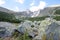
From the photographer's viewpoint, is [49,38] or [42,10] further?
[42,10]

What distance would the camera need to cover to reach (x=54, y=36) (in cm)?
572

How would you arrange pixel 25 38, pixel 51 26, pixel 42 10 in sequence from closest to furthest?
pixel 25 38, pixel 51 26, pixel 42 10

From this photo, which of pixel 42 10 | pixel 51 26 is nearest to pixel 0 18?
pixel 51 26

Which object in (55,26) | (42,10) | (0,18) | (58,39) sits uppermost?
(42,10)

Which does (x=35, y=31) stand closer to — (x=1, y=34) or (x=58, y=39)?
(x=1, y=34)

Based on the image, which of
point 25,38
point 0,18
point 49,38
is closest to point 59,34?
point 49,38

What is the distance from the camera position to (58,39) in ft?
19.0

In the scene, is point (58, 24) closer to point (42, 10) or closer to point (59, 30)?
point (59, 30)

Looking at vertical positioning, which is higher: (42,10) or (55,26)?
(42,10)

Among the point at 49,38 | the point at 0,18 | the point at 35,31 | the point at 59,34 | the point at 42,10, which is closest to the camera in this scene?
the point at 49,38

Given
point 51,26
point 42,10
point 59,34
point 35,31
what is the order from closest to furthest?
1. point 59,34
2. point 51,26
3. point 35,31
4. point 42,10

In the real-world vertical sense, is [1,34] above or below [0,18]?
below

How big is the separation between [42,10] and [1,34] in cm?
7649

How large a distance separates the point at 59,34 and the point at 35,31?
7607mm
